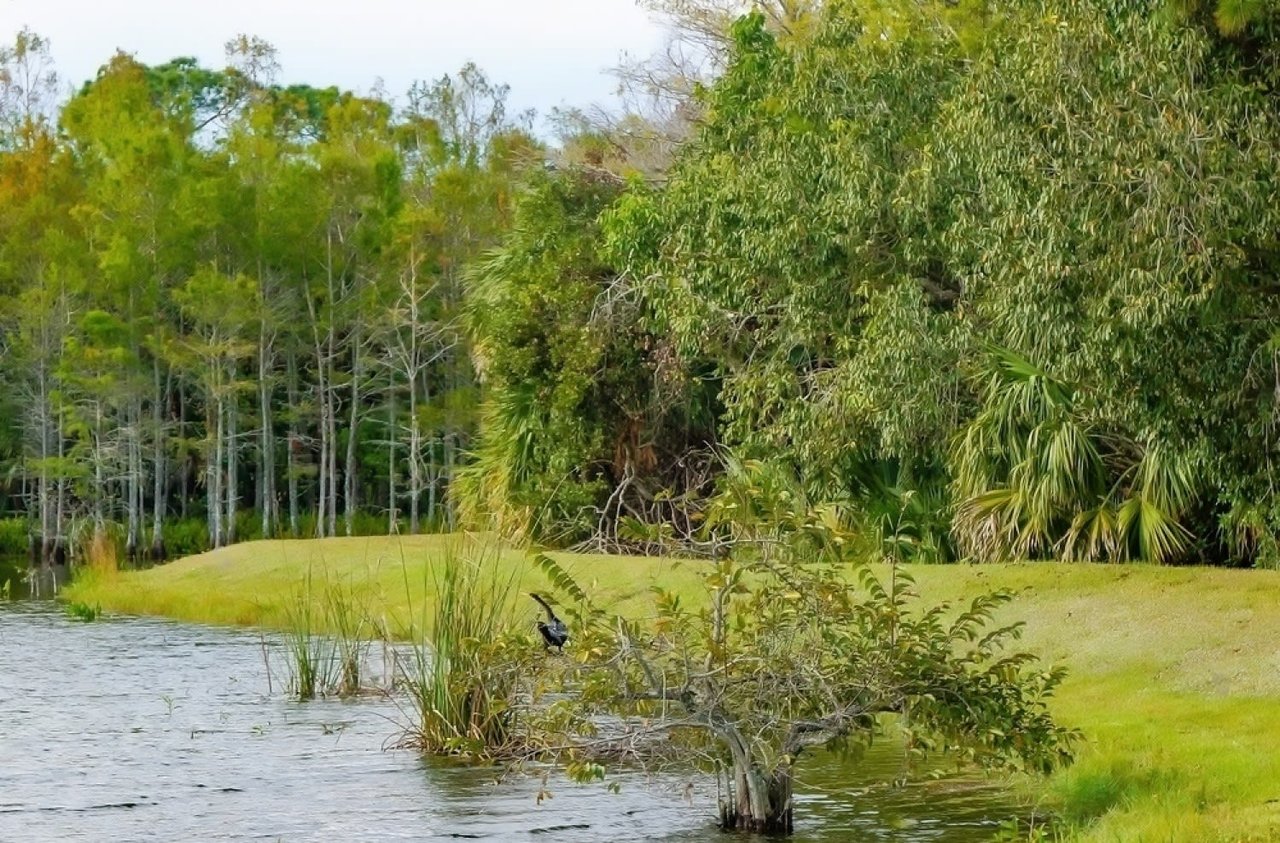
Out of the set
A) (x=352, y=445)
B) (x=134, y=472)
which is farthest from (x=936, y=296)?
(x=134, y=472)

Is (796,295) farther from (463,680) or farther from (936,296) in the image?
(463,680)

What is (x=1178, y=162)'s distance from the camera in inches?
590

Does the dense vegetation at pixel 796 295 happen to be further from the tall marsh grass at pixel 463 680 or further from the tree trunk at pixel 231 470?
the tall marsh grass at pixel 463 680

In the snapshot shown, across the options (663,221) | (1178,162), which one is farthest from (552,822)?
(663,221)

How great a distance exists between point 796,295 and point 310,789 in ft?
39.8

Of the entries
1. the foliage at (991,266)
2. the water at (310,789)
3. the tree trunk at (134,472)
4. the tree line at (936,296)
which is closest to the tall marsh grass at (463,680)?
the water at (310,789)

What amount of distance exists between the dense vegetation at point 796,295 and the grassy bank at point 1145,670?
4.06ft

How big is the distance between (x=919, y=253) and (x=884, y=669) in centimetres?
1223

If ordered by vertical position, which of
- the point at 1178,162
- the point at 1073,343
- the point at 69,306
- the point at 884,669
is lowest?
the point at 884,669

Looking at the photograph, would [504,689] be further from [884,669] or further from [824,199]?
[824,199]

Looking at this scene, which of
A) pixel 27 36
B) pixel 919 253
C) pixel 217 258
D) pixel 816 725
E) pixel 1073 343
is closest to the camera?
pixel 816 725

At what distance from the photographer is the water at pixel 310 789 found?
1143 centimetres

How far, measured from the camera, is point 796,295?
2352 centimetres

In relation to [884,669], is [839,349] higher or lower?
higher
